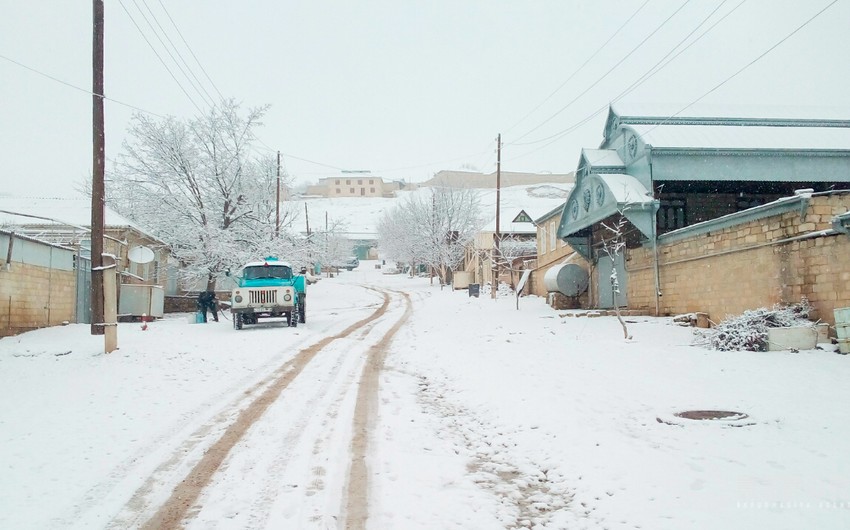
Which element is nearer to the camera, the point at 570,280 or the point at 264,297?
the point at 264,297

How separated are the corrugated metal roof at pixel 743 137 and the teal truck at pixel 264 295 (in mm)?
13741

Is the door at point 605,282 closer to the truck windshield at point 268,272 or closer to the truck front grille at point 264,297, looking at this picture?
the truck windshield at point 268,272

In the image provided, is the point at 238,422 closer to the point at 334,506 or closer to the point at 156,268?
the point at 334,506

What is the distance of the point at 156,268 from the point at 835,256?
29.3m

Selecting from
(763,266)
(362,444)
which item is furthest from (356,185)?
(362,444)

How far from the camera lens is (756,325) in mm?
10945

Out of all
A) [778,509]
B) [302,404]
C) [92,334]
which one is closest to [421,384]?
[302,404]

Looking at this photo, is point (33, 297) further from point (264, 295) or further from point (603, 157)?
point (603, 157)

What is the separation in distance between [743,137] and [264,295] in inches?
704

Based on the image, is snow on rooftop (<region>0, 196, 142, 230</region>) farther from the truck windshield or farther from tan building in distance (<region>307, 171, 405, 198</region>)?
tan building in distance (<region>307, 171, 405, 198</region>)

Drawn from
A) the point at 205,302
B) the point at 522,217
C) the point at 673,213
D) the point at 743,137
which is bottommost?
the point at 205,302

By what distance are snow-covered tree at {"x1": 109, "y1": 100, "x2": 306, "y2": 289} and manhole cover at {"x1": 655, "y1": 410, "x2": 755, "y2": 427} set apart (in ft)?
75.2

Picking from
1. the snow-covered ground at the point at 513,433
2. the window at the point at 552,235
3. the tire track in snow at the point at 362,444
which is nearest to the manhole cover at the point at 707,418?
the snow-covered ground at the point at 513,433

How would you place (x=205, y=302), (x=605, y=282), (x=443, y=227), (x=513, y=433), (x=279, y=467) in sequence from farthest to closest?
(x=443, y=227) → (x=605, y=282) → (x=205, y=302) → (x=513, y=433) → (x=279, y=467)
